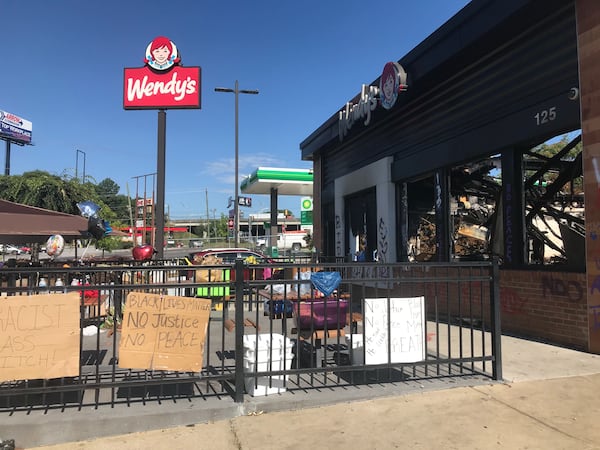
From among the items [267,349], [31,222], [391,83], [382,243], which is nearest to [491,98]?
[391,83]

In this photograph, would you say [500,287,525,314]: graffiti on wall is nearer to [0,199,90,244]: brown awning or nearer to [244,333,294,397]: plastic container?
[244,333,294,397]: plastic container

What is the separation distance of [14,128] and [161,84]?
73.5m

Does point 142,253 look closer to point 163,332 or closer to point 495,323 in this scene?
point 163,332

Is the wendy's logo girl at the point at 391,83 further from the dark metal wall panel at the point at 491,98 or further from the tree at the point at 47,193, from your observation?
the tree at the point at 47,193

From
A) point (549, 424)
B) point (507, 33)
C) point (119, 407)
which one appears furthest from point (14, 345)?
point (507, 33)

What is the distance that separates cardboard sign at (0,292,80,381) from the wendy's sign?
961 centimetres

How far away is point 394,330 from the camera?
500cm

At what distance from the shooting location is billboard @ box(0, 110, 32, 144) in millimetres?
70500

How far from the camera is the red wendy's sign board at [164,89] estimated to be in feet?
42.0

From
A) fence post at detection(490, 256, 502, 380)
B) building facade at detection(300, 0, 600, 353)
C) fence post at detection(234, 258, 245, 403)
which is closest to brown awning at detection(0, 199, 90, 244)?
fence post at detection(234, 258, 245, 403)

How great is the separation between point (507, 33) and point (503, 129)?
5.32ft

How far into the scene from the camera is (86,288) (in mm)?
4180

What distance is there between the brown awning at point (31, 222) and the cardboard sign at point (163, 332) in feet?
17.5

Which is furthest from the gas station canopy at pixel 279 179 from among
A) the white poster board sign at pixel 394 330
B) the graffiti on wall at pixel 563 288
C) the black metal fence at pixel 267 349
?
the white poster board sign at pixel 394 330
